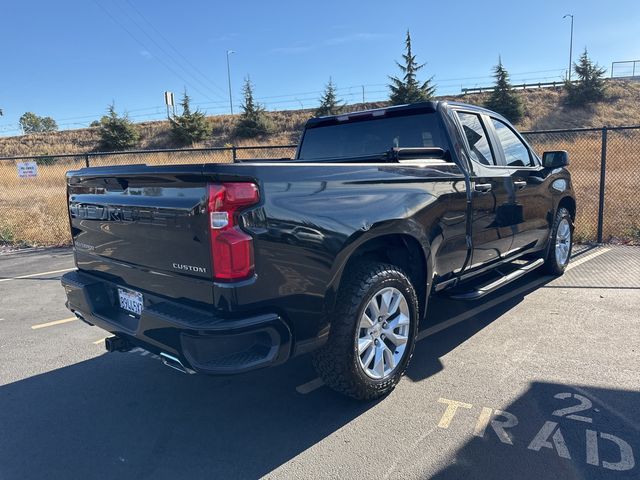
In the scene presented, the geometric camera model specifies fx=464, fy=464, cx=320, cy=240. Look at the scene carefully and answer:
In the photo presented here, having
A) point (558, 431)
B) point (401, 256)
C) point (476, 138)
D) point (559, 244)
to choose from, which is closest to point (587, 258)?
point (559, 244)

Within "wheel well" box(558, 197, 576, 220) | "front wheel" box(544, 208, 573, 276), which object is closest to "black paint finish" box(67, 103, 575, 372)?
"front wheel" box(544, 208, 573, 276)

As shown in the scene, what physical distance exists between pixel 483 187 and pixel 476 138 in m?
0.53

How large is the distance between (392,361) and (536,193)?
9.38 feet

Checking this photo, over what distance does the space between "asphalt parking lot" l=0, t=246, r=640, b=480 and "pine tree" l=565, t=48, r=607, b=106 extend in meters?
38.5

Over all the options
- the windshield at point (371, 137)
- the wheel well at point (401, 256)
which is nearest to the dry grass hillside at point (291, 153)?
the windshield at point (371, 137)

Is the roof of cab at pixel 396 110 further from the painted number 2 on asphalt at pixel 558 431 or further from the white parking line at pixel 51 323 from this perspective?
the white parking line at pixel 51 323

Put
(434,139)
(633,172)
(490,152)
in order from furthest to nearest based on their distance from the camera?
(633,172), (490,152), (434,139)

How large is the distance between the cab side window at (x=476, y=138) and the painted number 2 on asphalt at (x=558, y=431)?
2086mm

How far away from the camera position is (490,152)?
4.39 metres

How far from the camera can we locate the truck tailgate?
2379mm

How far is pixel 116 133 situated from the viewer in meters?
34.7

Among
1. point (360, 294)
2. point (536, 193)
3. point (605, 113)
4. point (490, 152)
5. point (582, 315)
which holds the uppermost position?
point (605, 113)

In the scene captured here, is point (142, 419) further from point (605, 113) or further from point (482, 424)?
point (605, 113)

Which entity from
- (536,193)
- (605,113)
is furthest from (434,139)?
(605,113)
